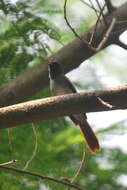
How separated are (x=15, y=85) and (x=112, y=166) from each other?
1.60m

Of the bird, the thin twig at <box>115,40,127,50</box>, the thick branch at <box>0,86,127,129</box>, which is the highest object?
the thick branch at <box>0,86,127,129</box>

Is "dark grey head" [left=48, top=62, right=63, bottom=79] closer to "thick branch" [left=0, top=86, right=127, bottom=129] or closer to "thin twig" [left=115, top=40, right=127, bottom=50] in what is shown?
"thin twig" [left=115, top=40, right=127, bottom=50]

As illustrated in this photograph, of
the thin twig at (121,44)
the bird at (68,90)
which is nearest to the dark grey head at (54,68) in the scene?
the bird at (68,90)

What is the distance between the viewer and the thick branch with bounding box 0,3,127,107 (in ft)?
13.4

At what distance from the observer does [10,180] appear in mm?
3697

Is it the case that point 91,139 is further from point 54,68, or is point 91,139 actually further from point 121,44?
point 121,44

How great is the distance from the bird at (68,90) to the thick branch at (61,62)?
0.08 metres

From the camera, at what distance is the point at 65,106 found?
10.1ft

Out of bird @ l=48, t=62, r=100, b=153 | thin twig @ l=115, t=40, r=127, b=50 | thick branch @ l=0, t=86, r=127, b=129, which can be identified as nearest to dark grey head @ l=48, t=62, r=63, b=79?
bird @ l=48, t=62, r=100, b=153

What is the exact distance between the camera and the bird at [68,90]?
441 centimetres

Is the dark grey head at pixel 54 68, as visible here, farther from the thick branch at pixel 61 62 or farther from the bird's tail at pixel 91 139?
the bird's tail at pixel 91 139

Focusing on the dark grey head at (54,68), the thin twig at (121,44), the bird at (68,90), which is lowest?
the bird at (68,90)

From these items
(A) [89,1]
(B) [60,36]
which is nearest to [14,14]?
(B) [60,36]

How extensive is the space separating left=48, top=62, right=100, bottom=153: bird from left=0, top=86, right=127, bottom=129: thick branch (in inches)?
44.5
